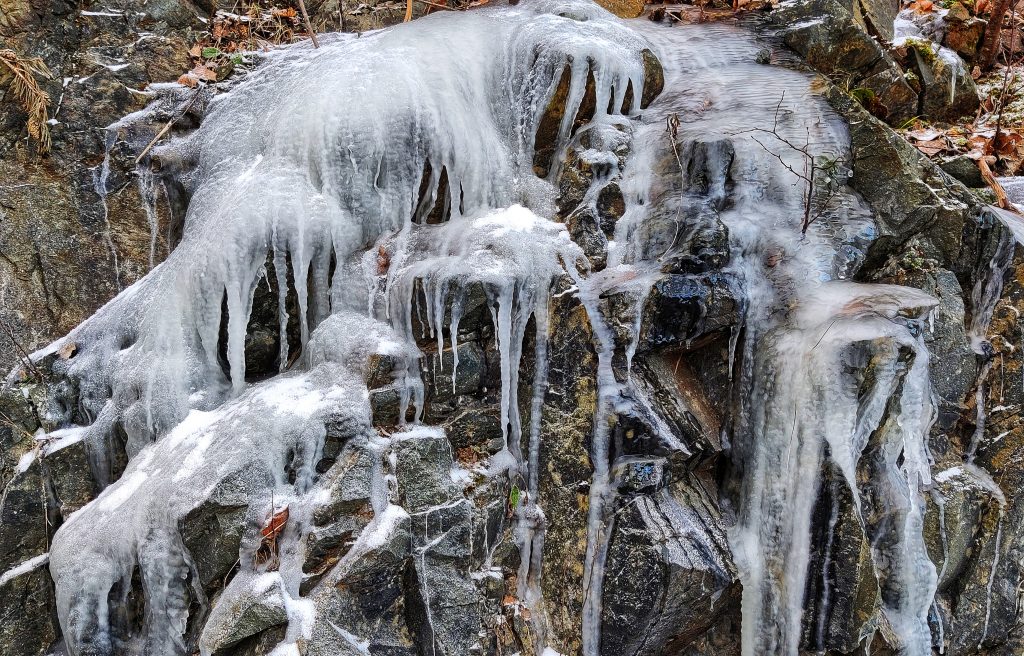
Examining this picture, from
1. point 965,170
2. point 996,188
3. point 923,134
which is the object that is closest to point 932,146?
point 923,134

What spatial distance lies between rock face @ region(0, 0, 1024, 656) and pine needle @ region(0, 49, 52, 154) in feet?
0.49

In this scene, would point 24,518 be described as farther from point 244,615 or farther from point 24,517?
point 244,615

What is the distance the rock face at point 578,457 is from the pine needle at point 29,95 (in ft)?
0.49

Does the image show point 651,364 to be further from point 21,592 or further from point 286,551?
point 21,592

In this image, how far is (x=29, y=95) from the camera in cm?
436

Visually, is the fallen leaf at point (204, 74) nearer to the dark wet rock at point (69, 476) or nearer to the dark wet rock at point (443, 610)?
the dark wet rock at point (69, 476)

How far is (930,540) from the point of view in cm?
332

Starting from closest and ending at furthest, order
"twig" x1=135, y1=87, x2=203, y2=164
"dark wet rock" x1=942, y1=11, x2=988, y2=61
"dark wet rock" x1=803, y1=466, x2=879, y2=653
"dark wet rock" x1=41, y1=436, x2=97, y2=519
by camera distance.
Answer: "dark wet rock" x1=803, y1=466, x2=879, y2=653
"dark wet rock" x1=41, y1=436, x2=97, y2=519
"twig" x1=135, y1=87, x2=203, y2=164
"dark wet rock" x1=942, y1=11, x2=988, y2=61

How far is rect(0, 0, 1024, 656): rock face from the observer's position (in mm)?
3023

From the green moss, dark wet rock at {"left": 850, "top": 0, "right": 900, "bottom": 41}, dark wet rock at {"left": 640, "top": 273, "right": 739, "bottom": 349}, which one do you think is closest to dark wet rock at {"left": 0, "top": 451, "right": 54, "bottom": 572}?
dark wet rock at {"left": 640, "top": 273, "right": 739, "bottom": 349}

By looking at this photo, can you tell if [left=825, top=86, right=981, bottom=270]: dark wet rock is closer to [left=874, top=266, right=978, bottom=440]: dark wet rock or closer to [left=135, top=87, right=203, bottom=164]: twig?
[left=874, top=266, right=978, bottom=440]: dark wet rock

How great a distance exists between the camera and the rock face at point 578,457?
302 cm

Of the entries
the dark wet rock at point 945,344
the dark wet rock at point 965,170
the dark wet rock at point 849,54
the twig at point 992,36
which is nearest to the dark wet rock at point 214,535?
the dark wet rock at point 945,344

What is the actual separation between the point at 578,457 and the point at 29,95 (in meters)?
4.77
